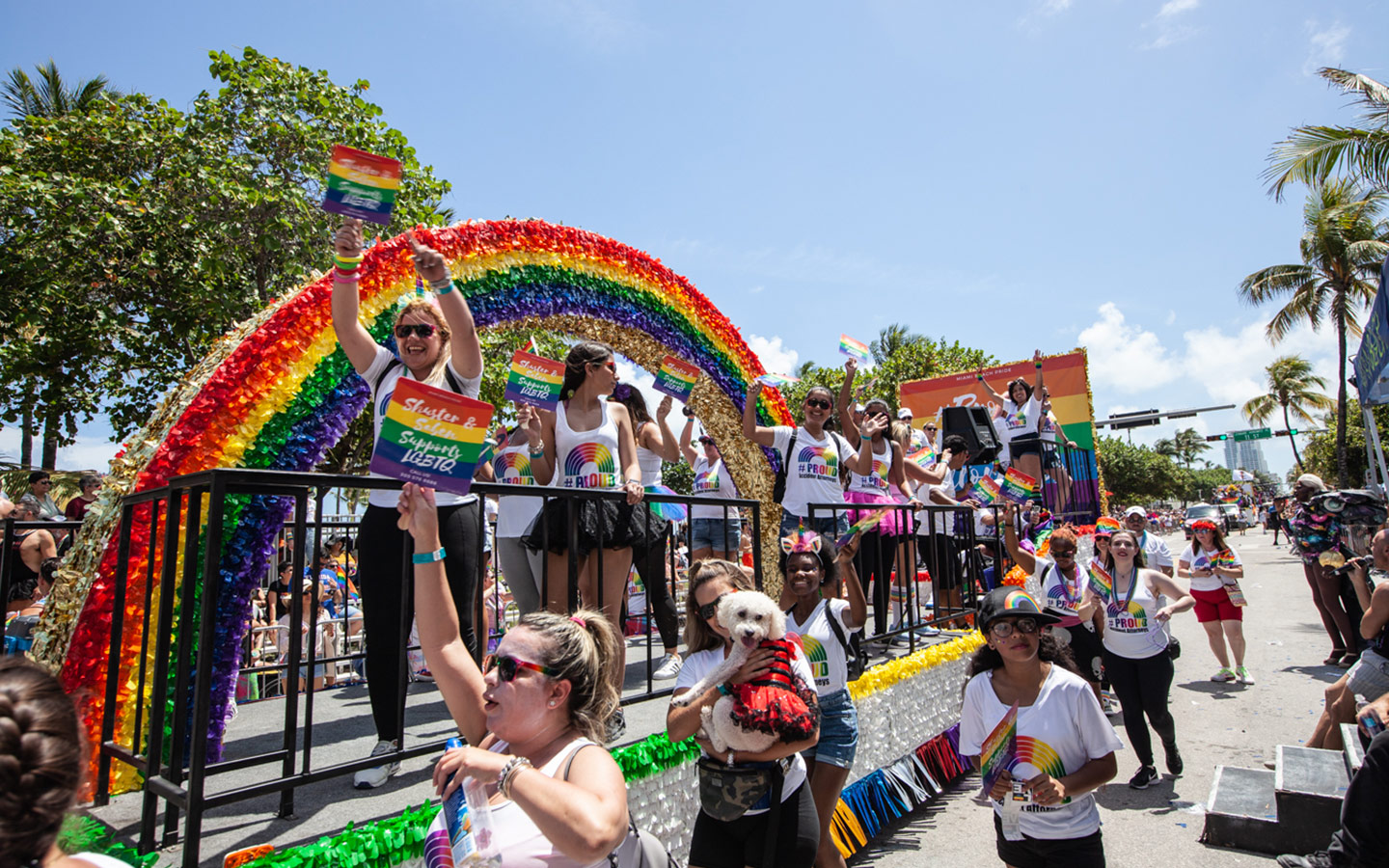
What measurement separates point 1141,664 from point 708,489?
4064mm

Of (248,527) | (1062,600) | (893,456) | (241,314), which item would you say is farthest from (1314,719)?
(241,314)

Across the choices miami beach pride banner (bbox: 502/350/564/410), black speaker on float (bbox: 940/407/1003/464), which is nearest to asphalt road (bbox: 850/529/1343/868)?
miami beach pride banner (bbox: 502/350/564/410)

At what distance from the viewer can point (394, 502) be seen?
299 cm

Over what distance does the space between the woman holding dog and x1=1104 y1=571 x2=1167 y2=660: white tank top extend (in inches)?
140

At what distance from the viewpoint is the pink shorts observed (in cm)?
943

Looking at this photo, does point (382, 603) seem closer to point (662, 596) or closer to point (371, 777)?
point (371, 777)

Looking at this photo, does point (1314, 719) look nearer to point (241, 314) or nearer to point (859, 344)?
point (859, 344)

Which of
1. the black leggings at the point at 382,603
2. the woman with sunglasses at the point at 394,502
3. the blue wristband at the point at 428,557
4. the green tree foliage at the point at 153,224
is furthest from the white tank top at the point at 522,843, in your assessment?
the green tree foliage at the point at 153,224

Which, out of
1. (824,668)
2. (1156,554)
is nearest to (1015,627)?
(824,668)

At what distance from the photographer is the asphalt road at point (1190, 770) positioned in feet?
16.5

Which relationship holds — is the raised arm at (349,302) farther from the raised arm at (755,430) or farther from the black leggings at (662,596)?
the raised arm at (755,430)

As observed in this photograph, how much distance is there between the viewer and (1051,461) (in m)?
10.7

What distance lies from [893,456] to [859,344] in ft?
3.84

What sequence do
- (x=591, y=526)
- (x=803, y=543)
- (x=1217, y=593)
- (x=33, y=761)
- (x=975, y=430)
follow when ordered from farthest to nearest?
(x=975, y=430) → (x=1217, y=593) → (x=803, y=543) → (x=591, y=526) → (x=33, y=761)
